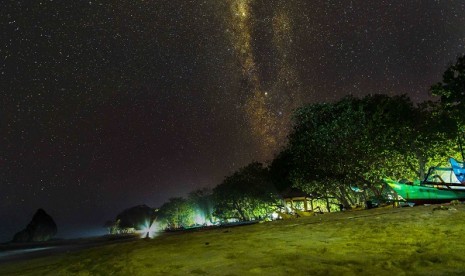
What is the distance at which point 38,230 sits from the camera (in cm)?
9575

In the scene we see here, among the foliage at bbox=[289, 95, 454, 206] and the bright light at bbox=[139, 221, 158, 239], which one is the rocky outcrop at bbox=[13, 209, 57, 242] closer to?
the bright light at bbox=[139, 221, 158, 239]

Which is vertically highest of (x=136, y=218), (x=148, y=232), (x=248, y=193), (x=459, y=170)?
(x=459, y=170)

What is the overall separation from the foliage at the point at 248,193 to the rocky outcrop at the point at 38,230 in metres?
58.3

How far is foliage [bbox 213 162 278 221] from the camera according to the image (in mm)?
59406

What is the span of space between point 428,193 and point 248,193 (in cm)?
4278

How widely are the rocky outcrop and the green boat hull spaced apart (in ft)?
336

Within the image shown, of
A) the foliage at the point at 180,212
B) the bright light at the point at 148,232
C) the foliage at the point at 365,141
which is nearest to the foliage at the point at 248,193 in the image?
the bright light at the point at 148,232

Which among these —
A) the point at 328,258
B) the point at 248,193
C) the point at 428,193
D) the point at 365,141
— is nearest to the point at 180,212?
the point at 248,193

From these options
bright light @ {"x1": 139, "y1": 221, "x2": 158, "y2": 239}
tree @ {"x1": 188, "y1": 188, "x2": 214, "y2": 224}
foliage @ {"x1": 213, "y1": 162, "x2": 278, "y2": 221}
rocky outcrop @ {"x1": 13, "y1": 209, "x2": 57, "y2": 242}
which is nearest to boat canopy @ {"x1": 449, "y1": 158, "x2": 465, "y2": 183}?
bright light @ {"x1": 139, "y1": 221, "x2": 158, "y2": 239}

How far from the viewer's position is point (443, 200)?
67.1ft

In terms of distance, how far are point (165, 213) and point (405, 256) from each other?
116051 millimetres

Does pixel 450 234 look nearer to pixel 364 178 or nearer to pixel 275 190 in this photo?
pixel 364 178

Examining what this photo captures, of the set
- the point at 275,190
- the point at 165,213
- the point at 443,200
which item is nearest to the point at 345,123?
the point at 443,200

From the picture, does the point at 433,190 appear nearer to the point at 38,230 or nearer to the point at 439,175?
the point at 439,175
